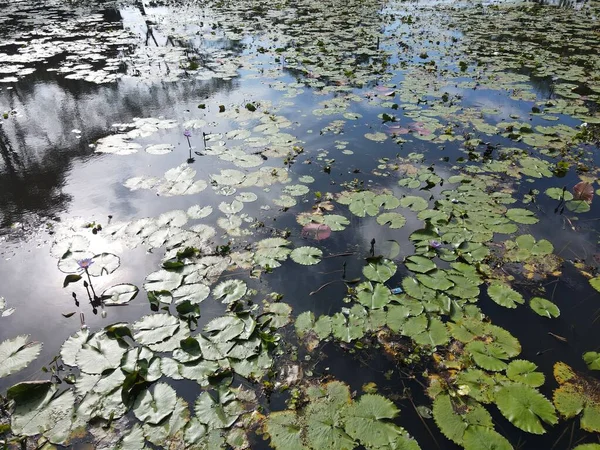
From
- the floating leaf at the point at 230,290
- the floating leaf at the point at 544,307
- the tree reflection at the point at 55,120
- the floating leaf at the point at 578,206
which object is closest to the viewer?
the floating leaf at the point at 544,307

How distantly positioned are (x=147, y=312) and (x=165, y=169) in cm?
248

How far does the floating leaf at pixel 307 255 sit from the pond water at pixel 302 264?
2 centimetres

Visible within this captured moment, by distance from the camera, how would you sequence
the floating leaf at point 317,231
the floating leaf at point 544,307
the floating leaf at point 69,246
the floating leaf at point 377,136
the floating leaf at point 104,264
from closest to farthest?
the floating leaf at point 544,307 → the floating leaf at point 104,264 → the floating leaf at point 69,246 → the floating leaf at point 317,231 → the floating leaf at point 377,136

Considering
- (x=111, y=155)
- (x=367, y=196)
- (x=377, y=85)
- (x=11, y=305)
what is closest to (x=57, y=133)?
(x=111, y=155)

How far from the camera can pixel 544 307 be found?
2.81m

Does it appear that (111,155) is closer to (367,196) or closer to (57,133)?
(57,133)

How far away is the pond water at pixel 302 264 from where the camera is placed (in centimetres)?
221

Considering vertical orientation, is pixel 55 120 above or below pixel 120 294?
above

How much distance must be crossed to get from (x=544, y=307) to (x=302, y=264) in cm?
207

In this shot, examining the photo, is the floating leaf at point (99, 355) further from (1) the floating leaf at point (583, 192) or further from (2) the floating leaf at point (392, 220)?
(1) the floating leaf at point (583, 192)

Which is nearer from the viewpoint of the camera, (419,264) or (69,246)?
(419,264)

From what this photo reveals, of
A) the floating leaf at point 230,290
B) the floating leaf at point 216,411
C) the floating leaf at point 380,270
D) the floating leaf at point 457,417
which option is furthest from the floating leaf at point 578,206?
the floating leaf at point 216,411

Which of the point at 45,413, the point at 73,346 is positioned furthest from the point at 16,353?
the point at 45,413

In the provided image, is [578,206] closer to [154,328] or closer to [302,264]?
[302,264]
